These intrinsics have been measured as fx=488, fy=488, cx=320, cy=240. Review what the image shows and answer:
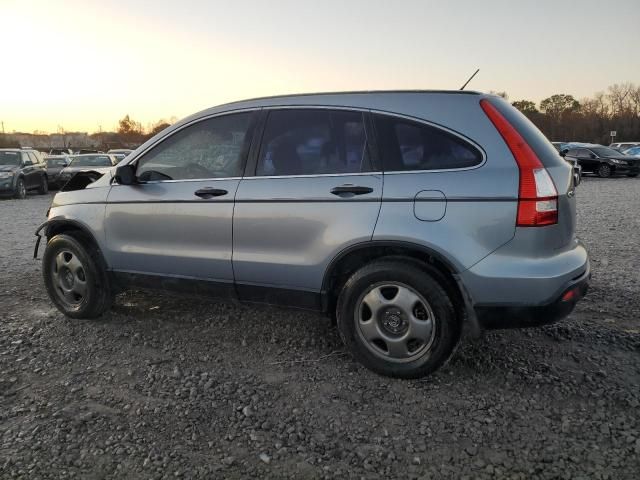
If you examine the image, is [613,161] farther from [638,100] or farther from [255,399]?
[638,100]

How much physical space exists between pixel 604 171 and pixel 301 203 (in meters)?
23.0

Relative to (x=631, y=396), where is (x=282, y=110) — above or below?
above

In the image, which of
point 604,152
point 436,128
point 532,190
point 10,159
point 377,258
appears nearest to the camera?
point 532,190

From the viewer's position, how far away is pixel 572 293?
278cm

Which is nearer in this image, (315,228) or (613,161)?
(315,228)

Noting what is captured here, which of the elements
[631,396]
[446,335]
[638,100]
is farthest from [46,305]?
[638,100]

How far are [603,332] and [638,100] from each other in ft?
301

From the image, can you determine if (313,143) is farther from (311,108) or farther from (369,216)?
(369,216)

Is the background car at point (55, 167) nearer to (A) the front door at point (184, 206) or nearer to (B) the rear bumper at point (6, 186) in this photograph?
(B) the rear bumper at point (6, 186)

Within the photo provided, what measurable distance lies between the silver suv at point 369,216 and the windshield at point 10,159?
1463 cm

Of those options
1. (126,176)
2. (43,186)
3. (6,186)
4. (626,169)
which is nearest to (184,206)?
(126,176)

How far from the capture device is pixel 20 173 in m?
15.6

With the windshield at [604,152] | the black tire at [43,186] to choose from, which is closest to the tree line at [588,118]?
the windshield at [604,152]

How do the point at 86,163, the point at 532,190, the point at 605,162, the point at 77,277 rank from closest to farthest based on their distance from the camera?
the point at 532,190, the point at 77,277, the point at 86,163, the point at 605,162
